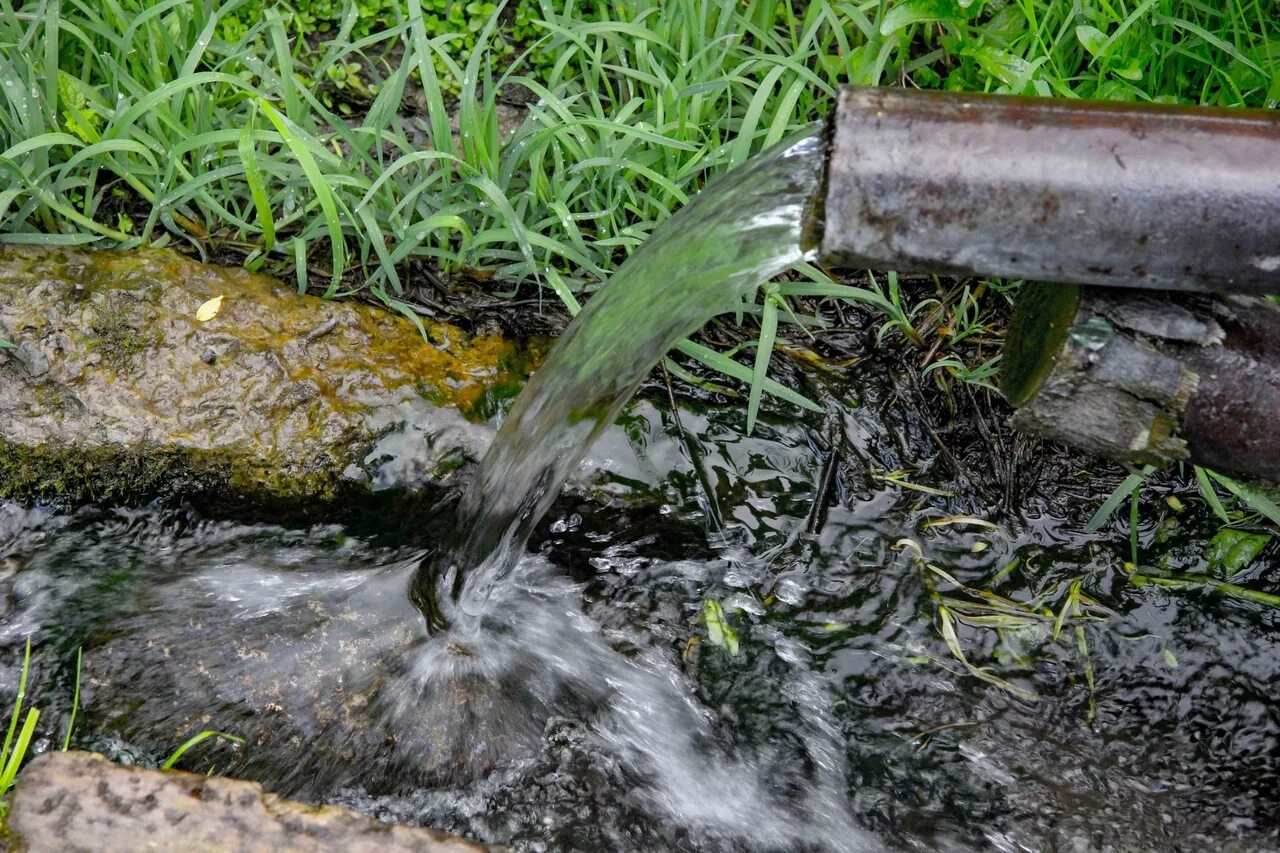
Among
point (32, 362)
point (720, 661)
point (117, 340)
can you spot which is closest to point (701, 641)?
point (720, 661)

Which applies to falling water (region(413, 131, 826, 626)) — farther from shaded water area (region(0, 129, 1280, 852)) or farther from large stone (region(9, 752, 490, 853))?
large stone (region(9, 752, 490, 853))

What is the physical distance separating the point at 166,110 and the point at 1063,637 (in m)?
2.68

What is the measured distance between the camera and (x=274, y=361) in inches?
107

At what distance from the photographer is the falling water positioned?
2.04 m

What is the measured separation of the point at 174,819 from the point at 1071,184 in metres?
1.74

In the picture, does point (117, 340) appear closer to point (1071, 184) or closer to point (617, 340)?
point (617, 340)

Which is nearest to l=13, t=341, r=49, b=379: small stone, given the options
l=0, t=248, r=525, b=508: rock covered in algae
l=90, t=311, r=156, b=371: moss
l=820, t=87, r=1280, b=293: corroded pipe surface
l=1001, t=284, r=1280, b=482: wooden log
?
l=0, t=248, r=525, b=508: rock covered in algae

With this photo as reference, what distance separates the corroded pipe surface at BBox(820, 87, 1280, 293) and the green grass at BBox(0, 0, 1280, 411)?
1.06 meters

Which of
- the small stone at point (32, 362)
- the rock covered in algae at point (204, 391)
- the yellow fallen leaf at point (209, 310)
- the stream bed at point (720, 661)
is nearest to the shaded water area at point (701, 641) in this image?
the stream bed at point (720, 661)

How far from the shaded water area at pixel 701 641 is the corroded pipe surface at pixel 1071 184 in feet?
1.32

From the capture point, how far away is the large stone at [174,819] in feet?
5.67

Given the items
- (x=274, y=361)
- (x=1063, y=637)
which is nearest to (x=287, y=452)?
(x=274, y=361)

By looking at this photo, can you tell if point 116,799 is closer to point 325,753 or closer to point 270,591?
point 325,753

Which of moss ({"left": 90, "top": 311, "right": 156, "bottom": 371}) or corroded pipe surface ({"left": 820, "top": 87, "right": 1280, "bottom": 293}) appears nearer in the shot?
corroded pipe surface ({"left": 820, "top": 87, "right": 1280, "bottom": 293})
